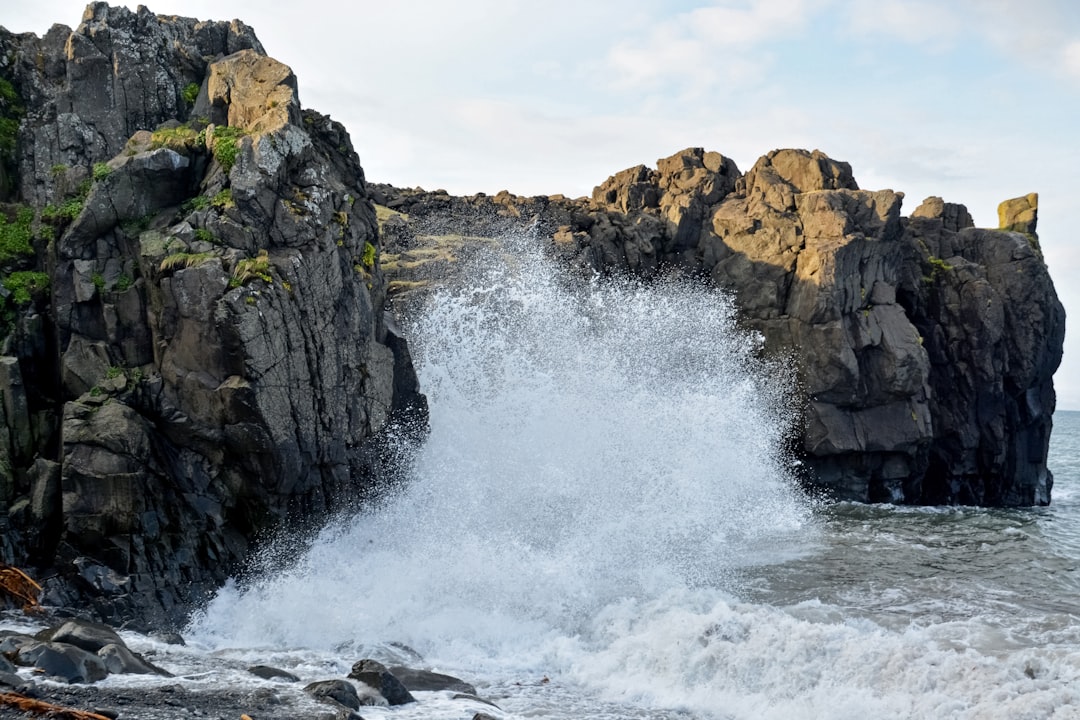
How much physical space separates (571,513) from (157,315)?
1070cm

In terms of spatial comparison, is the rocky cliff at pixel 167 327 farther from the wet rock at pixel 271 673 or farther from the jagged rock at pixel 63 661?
the jagged rock at pixel 63 661

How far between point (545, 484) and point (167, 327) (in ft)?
33.2

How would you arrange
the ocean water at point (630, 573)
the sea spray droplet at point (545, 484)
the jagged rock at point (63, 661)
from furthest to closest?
the sea spray droplet at point (545, 484), the ocean water at point (630, 573), the jagged rock at point (63, 661)

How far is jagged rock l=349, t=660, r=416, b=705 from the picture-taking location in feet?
44.3

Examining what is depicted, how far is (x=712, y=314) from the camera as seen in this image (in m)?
41.0

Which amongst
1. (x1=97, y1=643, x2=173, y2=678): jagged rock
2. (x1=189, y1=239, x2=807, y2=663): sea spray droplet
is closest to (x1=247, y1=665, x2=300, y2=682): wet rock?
(x1=97, y1=643, x2=173, y2=678): jagged rock

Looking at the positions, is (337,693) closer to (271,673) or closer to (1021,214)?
(271,673)

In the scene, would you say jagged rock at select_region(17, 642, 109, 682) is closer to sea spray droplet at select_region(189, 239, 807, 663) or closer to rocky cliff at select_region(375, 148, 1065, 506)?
sea spray droplet at select_region(189, 239, 807, 663)

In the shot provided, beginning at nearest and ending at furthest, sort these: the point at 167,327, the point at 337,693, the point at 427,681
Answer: the point at 337,693
the point at 427,681
the point at 167,327

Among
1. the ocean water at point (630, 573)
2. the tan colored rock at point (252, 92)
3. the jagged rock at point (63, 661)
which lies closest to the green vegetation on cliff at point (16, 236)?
the tan colored rock at point (252, 92)

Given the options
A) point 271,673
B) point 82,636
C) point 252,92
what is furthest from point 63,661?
point 252,92

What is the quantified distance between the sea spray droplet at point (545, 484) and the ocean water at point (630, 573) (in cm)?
7

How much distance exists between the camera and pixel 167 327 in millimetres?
19156

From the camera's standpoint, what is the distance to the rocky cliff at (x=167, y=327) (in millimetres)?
18000
